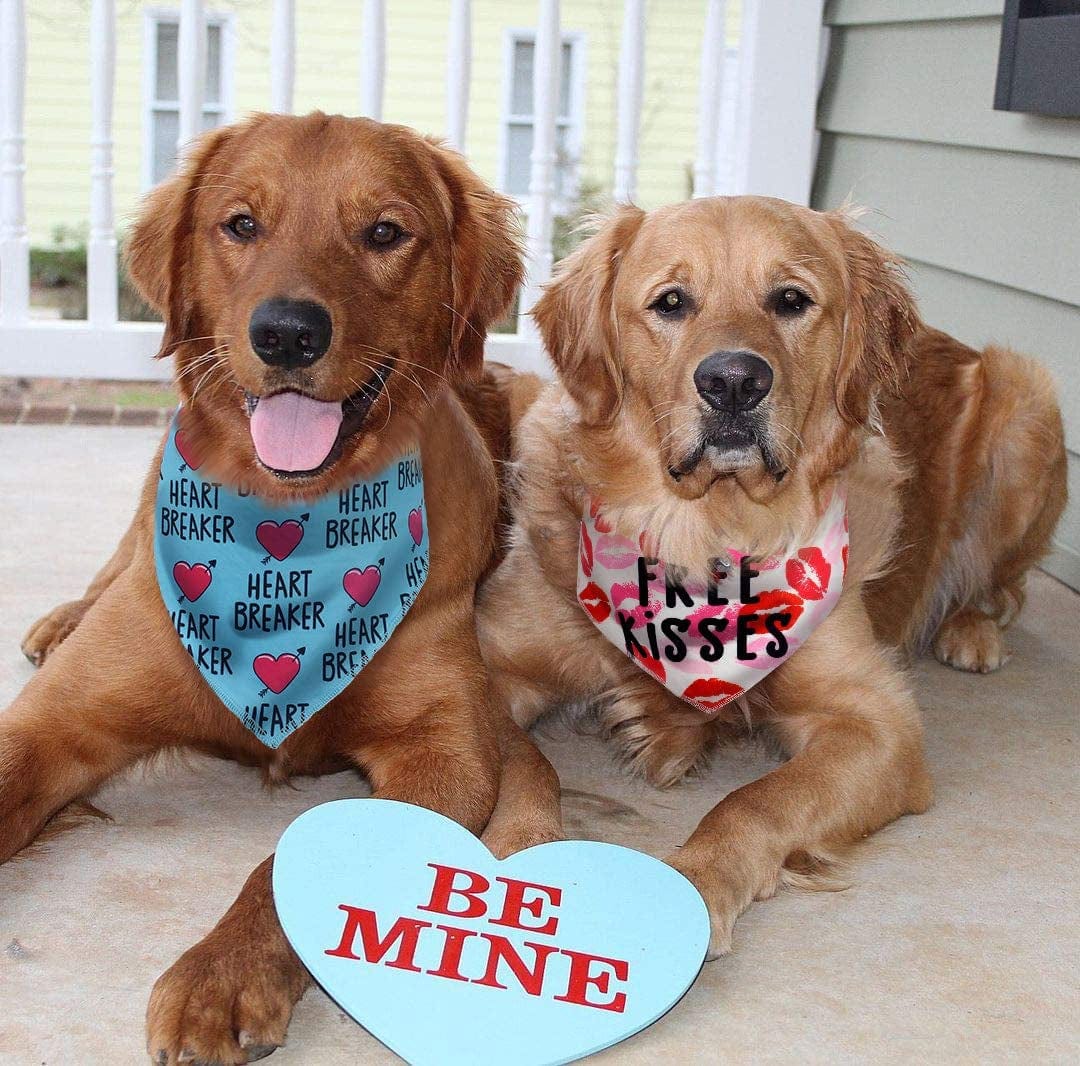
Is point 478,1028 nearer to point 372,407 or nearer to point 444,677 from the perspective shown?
point 444,677

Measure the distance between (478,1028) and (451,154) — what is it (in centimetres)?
157

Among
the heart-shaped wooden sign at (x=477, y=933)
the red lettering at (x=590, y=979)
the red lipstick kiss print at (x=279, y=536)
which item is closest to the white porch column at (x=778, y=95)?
the red lipstick kiss print at (x=279, y=536)

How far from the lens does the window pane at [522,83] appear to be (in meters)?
12.4

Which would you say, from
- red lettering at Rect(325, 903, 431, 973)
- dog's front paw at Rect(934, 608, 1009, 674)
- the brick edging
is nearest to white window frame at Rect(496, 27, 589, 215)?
the brick edging

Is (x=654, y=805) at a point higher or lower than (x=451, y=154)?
lower

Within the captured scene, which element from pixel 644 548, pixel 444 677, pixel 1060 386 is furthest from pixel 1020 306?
pixel 444 677

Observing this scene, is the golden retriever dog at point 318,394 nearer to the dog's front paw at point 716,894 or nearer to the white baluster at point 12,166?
the dog's front paw at point 716,894

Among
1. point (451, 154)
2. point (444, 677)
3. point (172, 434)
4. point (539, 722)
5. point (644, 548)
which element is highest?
point (451, 154)

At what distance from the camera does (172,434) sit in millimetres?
2553

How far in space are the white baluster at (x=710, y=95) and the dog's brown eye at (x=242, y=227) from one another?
302cm

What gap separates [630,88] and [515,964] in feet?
12.8

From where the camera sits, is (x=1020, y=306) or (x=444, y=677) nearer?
(x=444, y=677)

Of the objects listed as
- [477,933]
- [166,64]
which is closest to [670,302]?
[477,933]

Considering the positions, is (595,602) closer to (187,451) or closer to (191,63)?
(187,451)
